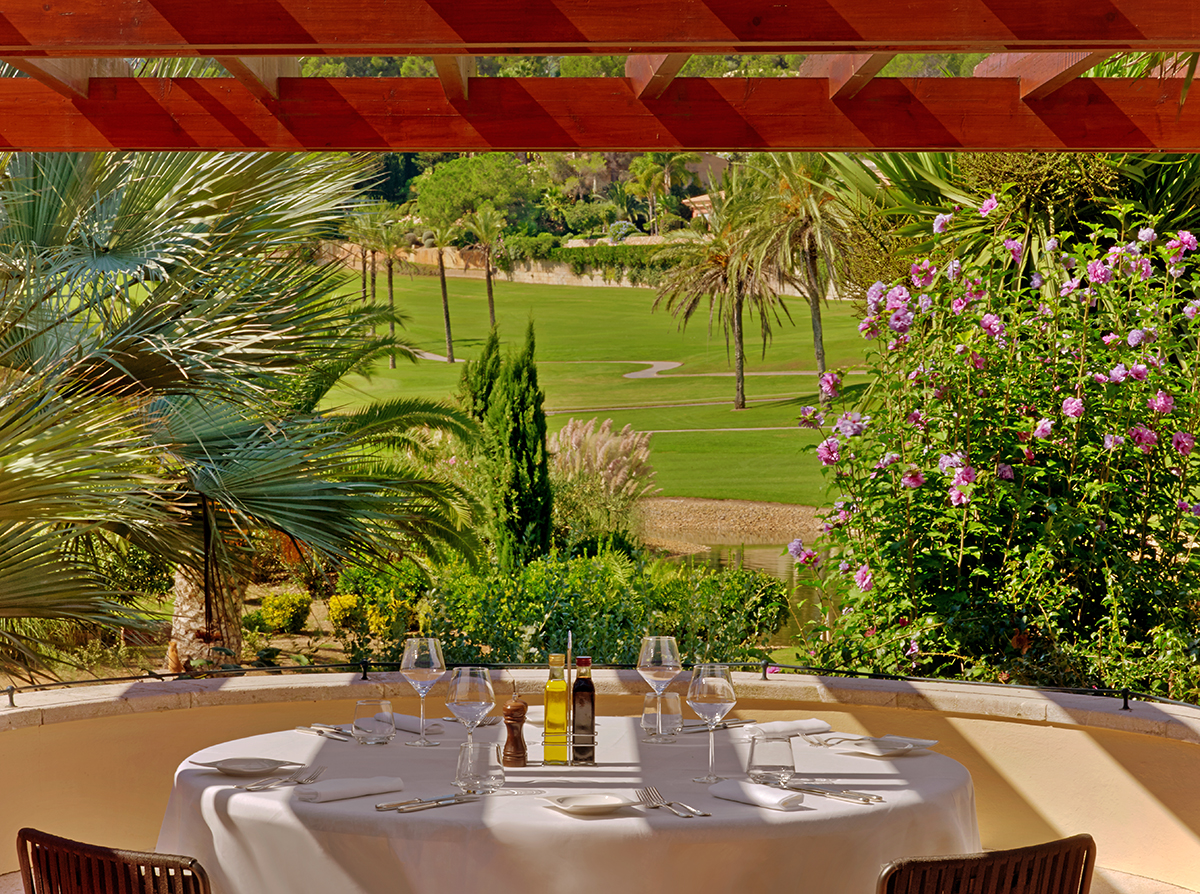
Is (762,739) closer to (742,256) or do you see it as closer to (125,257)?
(125,257)

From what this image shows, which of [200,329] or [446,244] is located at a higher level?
[446,244]

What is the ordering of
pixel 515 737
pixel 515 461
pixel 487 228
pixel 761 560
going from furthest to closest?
pixel 487 228, pixel 761 560, pixel 515 461, pixel 515 737

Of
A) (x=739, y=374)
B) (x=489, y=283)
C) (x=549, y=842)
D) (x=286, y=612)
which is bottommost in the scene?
(x=286, y=612)

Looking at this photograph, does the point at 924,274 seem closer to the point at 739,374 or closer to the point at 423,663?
the point at 423,663

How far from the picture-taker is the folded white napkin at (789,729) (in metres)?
2.54

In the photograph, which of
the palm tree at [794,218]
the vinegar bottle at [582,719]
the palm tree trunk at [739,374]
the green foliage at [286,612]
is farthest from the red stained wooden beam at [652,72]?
the palm tree trunk at [739,374]

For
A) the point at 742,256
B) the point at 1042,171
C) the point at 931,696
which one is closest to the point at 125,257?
the point at 931,696

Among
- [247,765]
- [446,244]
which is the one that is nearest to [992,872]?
[247,765]

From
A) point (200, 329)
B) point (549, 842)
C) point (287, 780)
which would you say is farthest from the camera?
point (200, 329)

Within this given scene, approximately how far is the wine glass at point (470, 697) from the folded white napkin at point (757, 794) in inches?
18.1

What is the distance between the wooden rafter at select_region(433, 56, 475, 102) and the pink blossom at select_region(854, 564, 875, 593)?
224cm

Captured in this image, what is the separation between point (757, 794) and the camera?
2004 millimetres

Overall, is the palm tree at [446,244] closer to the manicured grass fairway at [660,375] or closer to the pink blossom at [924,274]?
the manicured grass fairway at [660,375]

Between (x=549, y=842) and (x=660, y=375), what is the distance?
2663cm
